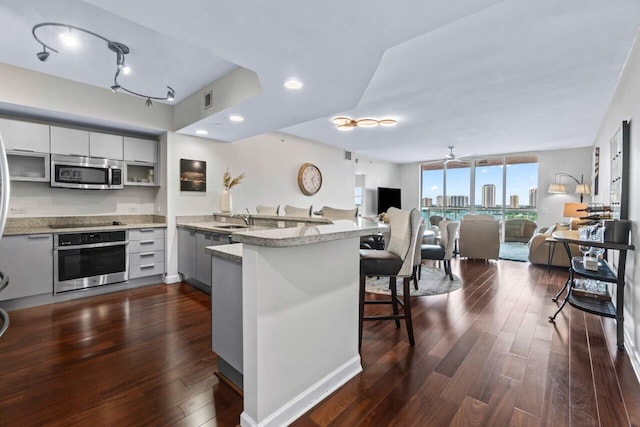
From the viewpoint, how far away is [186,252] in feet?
14.2

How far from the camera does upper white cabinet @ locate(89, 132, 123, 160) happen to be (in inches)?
156

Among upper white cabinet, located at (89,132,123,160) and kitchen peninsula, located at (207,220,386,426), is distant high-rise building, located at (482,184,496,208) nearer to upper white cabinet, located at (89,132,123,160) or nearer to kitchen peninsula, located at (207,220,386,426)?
kitchen peninsula, located at (207,220,386,426)

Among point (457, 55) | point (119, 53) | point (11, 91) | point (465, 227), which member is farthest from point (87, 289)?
point (465, 227)

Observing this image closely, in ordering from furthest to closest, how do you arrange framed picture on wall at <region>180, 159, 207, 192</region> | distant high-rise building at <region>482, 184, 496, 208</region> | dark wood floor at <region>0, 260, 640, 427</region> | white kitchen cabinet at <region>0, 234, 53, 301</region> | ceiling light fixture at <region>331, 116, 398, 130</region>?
1. distant high-rise building at <region>482, 184, 496, 208</region>
2. ceiling light fixture at <region>331, 116, 398, 130</region>
3. framed picture on wall at <region>180, 159, 207, 192</region>
4. white kitchen cabinet at <region>0, 234, 53, 301</region>
5. dark wood floor at <region>0, 260, 640, 427</region>

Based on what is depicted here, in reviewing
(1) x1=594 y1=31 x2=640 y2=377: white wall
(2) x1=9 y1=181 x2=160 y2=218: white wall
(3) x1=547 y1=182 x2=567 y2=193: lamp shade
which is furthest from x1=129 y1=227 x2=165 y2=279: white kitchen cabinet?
(3) x1=547 y1=182 x2=567 y2=193: lamp shade

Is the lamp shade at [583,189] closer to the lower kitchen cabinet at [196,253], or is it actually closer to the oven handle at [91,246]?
the lower kitchen cabinet at [196,253]

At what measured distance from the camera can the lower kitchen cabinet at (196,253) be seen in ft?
12.5

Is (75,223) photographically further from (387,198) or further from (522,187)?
(522,187)

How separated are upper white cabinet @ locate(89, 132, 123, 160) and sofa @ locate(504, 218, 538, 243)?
9.42 meters

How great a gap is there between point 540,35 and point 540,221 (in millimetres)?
7196

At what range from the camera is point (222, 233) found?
11.9 ft


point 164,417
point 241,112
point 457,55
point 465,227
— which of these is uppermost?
point 457,55

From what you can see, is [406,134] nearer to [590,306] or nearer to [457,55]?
[457,55]

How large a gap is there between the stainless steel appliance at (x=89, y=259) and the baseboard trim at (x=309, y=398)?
329cm
